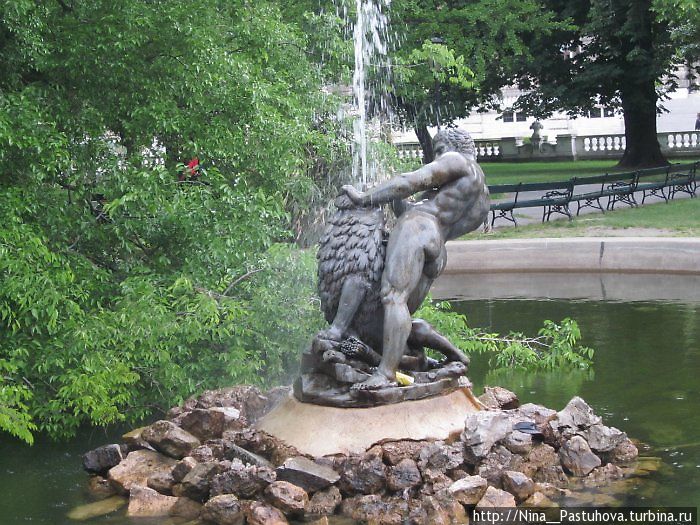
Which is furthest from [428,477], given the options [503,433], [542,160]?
[542,160]

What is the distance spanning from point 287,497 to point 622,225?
1519 centimetres

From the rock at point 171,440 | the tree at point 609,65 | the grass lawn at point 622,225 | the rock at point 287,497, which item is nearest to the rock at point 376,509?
the rock at point 287,497

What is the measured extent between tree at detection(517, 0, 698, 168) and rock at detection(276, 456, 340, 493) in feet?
81.1

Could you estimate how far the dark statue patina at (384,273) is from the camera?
823 centimetres

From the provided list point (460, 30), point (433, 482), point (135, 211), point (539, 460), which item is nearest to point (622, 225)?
point (460, 30)

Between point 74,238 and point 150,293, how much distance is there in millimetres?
1317

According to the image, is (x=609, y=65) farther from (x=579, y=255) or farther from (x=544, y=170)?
(x=579, y=255)

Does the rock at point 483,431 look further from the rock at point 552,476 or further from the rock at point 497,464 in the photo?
the rock at point 552,476

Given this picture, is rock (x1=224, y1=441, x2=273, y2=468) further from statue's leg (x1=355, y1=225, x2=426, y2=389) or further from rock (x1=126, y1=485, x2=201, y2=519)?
statue's leg (x1=355, y1=225, x2=426, y2=389)

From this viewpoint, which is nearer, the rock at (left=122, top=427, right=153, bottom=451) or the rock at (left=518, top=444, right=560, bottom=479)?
the rock at (left=518, top=444, right=560, bottom=479)

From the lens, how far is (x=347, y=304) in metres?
8.31

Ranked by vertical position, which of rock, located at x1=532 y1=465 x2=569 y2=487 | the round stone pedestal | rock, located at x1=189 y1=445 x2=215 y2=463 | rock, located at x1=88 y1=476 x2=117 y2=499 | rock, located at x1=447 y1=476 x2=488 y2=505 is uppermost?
the round stone pedestal

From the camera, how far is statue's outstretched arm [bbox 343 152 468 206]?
328 inches

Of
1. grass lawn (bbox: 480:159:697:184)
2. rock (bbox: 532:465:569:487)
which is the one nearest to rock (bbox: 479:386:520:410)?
rock (bbox: 532:465:569:487)
